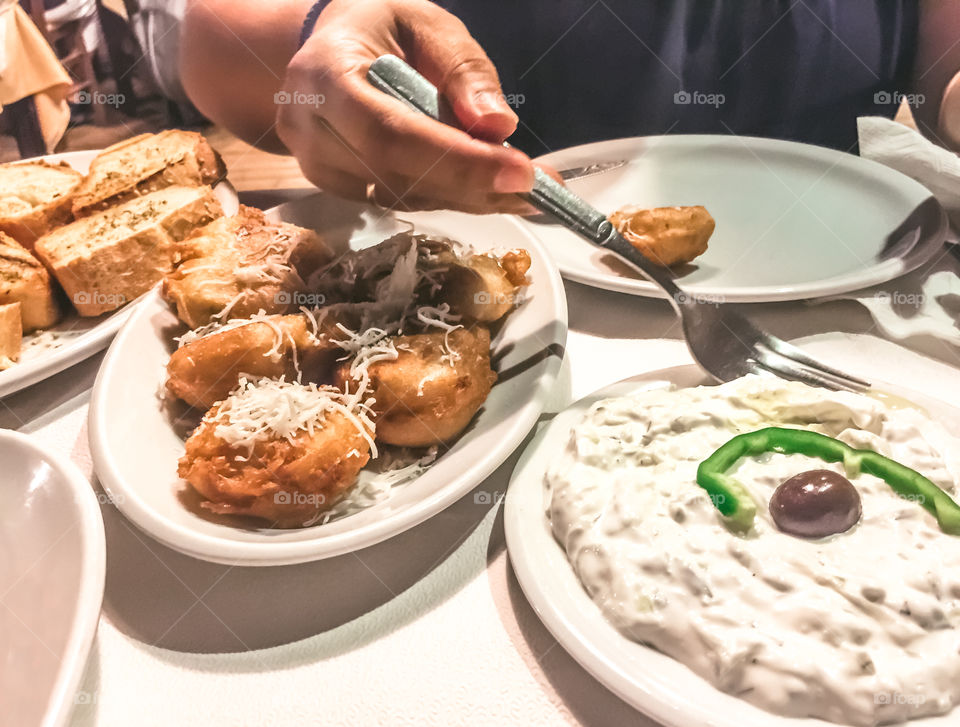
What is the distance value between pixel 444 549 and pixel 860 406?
0.72m

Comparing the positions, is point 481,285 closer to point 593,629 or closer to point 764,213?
point 593,629

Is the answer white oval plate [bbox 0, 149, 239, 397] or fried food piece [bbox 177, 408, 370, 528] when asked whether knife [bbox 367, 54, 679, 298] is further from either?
white oval plate [bbox 0, 149, 239, 397]

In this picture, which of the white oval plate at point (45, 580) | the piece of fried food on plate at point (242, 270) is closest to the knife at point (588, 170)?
the piece of fried food on plate at point (242, 270)

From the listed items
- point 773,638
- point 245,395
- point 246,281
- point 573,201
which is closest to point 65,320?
point 246,281

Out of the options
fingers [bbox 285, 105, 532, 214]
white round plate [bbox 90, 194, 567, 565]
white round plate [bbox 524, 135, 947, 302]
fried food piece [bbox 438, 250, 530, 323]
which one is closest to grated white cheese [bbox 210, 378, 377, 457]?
white round plate [bbox 90, 194, 567, 565]

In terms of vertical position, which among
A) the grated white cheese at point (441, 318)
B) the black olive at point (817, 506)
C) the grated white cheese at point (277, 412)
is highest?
the grated white cheese at point (441, 318)

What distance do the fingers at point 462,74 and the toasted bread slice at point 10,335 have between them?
3.44ft

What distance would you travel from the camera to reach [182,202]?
1.72 metres

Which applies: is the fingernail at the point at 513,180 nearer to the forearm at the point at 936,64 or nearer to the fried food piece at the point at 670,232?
the fried food piece at the point at 670,232

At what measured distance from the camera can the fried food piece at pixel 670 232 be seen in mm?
1620

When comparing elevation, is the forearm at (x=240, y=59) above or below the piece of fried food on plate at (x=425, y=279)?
above

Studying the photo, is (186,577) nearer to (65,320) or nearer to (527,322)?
(527,322)

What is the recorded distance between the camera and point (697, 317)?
1382 mm

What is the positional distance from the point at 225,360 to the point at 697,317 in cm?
95
